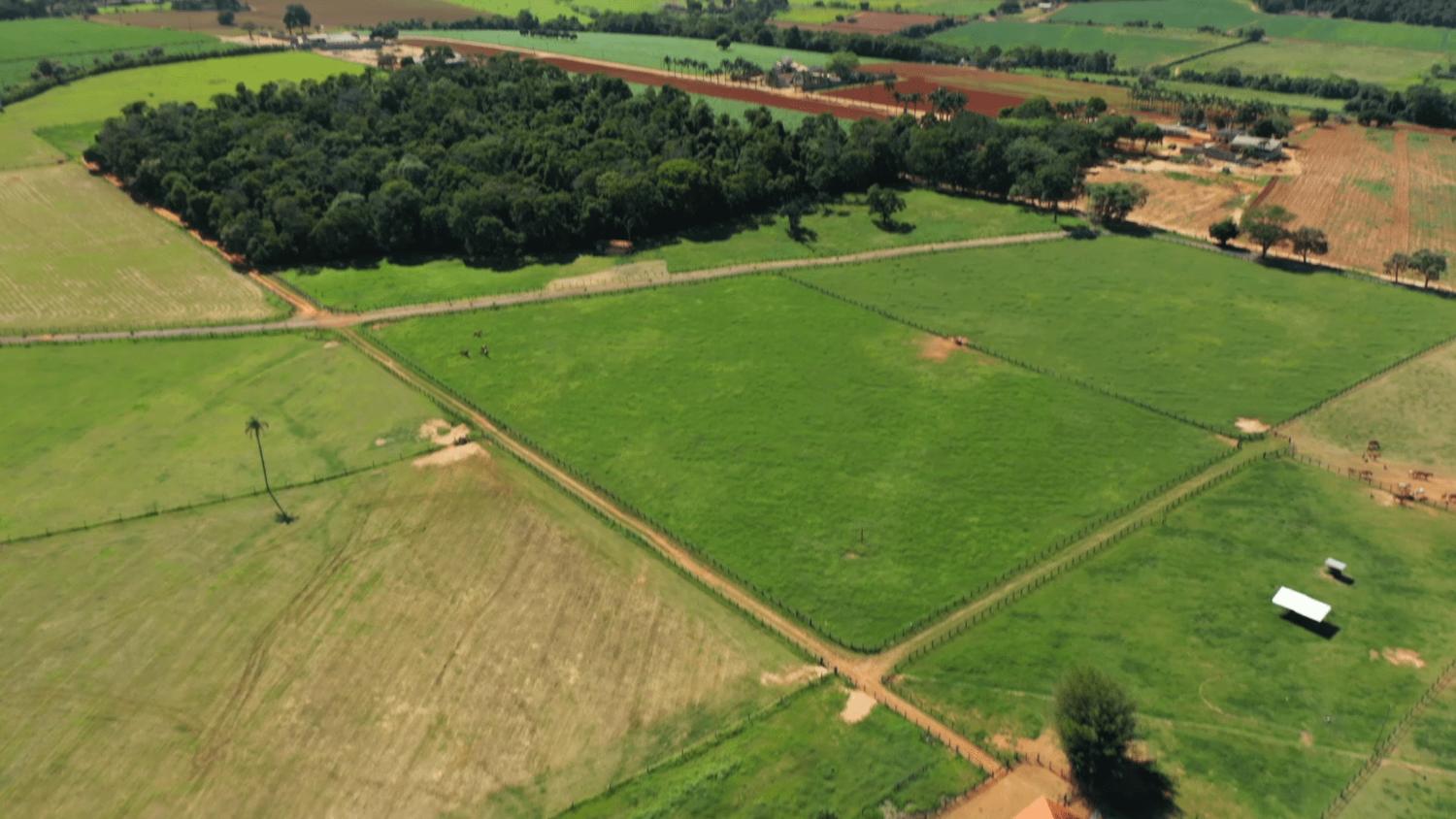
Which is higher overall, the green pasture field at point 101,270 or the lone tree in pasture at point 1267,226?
the lone tree in pasture at point 1267,226

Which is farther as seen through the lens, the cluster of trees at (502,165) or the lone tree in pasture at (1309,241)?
the cluster of trees at (502,165)

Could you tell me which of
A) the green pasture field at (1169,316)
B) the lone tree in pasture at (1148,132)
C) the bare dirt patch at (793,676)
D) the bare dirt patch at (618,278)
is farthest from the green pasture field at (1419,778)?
the lone tree in pasture at (1148,132)

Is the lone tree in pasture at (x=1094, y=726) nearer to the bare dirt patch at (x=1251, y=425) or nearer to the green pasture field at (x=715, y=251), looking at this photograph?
the bare dirt patch at (x=1251, y=425)

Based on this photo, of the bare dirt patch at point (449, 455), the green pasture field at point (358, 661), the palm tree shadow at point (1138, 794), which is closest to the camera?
the palm tree shadow at point (1138, 794)

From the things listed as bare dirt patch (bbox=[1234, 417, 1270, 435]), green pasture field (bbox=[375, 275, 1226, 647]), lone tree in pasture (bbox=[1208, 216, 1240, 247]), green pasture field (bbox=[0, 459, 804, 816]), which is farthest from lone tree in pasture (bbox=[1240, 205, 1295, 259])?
green pasture field (bbox=[0, 459, 804, 816])

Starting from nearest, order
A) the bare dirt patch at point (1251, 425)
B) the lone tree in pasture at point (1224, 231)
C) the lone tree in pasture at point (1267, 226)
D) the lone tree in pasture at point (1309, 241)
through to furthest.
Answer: the bare dirt patch at point (1251, 425) < the lone tree in pasture at point (1309, 241) < the lone tree in pasture at point (1267, 226) < the lone tree in pasture at point (1224, 231)

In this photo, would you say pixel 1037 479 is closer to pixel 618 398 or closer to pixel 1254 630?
pixel 1254 630

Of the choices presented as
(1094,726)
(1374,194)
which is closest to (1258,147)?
(1374,194)
